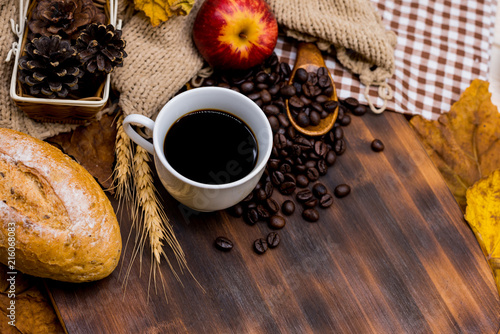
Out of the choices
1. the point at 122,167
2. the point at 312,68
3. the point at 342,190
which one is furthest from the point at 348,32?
the point at 122,167

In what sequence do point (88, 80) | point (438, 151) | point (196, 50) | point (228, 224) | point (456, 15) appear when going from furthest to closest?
point (456, 15), point (438, 151), point (196, 50), point (228, 224), point (88, 80)

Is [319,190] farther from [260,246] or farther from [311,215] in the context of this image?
[260,246]

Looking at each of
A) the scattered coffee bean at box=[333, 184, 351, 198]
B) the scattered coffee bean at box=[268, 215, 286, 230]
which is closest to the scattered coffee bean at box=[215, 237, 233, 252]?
the scattered coffee bean at box=[268, 215, 286, 230]

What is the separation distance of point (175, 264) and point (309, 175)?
496 millimetres

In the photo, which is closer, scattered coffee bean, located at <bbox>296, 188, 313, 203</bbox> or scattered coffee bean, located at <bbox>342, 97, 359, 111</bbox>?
scattered coffee bean, located at <bbox>296, 188, 313, 203</bbox>

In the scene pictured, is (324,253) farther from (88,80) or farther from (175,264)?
(88,80)

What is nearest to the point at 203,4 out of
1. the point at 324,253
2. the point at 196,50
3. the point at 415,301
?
the point at 196,50

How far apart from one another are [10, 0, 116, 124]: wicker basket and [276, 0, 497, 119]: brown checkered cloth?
0.64 metres

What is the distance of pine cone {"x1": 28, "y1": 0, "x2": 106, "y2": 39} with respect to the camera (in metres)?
1.26

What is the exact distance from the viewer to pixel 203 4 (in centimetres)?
145

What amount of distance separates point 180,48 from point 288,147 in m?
0.48

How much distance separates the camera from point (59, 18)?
125 centimetres

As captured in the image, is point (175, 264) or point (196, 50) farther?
point (196, 50)

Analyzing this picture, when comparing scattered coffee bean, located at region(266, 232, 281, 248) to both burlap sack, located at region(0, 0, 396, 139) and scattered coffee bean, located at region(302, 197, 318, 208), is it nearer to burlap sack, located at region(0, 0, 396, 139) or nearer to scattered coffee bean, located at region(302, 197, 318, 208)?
scattered coffee bean, located at region(302, 197, 318, 208)
